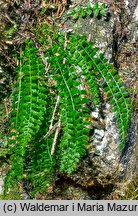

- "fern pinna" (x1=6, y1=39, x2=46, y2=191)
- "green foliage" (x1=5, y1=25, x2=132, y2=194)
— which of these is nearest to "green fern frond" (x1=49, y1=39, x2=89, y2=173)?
"green foliage" (x1=5, y1=25, x2=132, y2=194)

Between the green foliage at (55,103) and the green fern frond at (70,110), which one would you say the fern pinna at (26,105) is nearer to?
the green foliage at (55,103)

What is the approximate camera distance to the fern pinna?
2641mm

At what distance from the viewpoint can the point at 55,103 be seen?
293 cm

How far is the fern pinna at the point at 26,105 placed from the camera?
2.64 m

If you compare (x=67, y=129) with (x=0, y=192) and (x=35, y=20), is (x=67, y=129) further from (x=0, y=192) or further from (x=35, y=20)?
(x=0, y=192)

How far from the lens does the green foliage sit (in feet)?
8.76

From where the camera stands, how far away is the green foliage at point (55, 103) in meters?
2.67

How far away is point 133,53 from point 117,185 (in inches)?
55.1

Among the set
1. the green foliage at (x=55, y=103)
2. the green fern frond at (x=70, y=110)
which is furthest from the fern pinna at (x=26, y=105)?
the green fern frond at (x=70, y=110)

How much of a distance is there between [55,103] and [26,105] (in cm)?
35

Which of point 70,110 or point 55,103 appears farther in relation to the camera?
point 55,103

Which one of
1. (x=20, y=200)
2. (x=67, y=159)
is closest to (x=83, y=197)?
(x=20, y=200)

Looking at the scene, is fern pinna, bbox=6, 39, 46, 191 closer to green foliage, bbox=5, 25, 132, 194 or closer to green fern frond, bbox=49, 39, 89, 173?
green foliage, bbox=5, 25, 132, 194

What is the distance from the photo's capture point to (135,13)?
3523 millimetres
